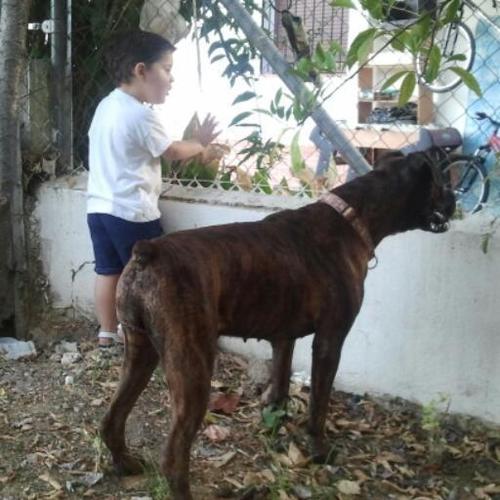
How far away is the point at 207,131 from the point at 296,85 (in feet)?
2.12

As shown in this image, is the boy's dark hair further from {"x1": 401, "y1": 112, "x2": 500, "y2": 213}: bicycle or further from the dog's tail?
the dog's tail

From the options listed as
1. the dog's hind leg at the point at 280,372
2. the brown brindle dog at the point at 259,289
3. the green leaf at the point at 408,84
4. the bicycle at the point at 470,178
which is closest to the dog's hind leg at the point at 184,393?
the brown brindle dog at the point at 259,289

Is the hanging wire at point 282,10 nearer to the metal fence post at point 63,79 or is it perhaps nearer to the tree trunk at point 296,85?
the tree trunk at point 296,85

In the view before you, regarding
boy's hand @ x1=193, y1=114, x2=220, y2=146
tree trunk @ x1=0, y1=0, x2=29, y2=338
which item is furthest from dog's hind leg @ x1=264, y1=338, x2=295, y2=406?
tree trunk @ x1=0, y1=0, x2=29, y2=338

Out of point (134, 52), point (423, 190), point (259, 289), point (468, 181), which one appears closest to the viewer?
point (259, 289)

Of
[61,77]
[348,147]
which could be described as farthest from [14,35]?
[348,147]

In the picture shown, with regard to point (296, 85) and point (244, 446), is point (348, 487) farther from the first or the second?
point (296, 85)

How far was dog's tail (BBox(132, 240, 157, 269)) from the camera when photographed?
2963 millimetres

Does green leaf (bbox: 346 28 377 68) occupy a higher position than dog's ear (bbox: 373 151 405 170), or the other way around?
green leaf (bbox: 346 28 377 68)

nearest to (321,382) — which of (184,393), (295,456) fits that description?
(295,456)

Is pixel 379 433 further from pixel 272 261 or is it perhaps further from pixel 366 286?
pixel 272 261

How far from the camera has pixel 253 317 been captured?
10.7 ft

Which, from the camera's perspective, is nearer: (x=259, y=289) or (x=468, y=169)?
(x=259, y=289)

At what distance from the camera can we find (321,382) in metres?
3.48
